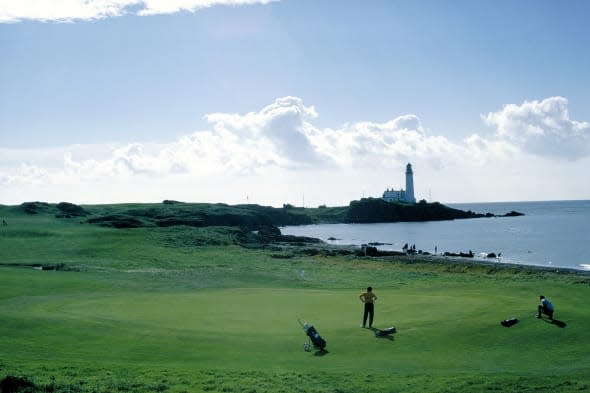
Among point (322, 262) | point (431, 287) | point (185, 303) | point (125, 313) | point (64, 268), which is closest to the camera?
point (125, 313)

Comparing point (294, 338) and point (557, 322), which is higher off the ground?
point (557, 322)

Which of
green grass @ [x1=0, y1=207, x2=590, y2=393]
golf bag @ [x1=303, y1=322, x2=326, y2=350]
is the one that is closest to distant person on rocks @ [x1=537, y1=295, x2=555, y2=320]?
green grass @ [x1=0, y1=207, x2=590, y2=393]

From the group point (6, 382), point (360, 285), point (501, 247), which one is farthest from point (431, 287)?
point (501, 247)

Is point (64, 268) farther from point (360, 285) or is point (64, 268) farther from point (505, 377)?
point (505, 377)

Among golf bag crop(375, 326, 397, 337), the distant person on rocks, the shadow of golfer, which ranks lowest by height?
golf bag crop(375, 326, 397, 337)

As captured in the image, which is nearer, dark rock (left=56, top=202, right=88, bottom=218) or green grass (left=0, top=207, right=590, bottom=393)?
green grass (left=0, top=207, right=590, bottom=393)

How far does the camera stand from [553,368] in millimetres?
21094

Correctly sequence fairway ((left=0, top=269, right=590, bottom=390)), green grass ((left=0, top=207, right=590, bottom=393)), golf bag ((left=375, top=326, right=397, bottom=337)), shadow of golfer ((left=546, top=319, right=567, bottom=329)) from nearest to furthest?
green grass ((left=0, top=207, right=590, bottom=393)), fairway ((left=0, top=269, right=590, bottom=390)), golf bag ((left=375, top=326, right=397, bottom=337)), shadow of golfer ((left=546, top=319, right=567, bottom=329))

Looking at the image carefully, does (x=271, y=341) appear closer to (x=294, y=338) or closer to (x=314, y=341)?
(x=294, y=338)

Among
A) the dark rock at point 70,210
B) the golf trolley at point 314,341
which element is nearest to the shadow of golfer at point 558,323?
the golf trolley at point 314,341

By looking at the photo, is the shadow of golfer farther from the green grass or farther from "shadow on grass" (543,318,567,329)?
the green grass

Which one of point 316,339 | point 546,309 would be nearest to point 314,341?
point 316,339

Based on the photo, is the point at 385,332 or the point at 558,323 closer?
the point at 385,332

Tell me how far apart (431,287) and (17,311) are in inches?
1270
